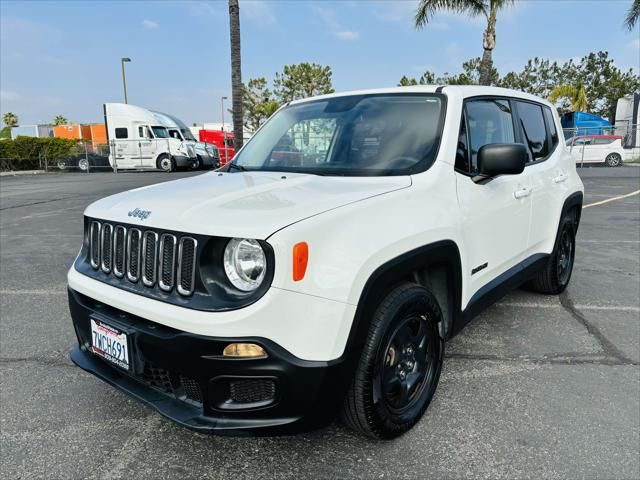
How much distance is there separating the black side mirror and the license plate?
80.5 inches

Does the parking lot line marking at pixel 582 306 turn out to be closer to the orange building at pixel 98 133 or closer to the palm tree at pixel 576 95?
the orange building at pixel 98 133

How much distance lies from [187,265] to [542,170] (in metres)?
3.02

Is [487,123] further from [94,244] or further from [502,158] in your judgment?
[94,244]

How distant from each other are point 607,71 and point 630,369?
186 ft

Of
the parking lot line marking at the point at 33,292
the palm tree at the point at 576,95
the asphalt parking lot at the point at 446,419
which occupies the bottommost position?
the asphalt parking lot at the point at 446,419

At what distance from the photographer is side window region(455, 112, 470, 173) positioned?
283 centimetres

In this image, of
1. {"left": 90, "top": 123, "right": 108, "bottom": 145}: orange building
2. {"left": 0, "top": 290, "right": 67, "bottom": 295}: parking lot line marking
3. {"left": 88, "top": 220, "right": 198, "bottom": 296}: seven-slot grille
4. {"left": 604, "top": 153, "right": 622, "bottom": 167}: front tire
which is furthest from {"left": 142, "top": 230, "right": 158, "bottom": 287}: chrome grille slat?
{"left": 90, "top": 123, "right": 108, "bottom": 145}: orange building

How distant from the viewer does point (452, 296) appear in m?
Answer: 2.74

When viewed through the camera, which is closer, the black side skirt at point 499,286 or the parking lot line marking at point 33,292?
the black side skirt at point 499,286

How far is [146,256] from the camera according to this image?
2156 mm

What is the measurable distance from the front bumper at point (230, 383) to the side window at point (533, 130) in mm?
2731

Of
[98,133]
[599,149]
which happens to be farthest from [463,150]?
[98,133]

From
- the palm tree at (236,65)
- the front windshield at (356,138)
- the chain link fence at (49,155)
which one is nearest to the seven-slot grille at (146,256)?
the front windshield at (356,138)

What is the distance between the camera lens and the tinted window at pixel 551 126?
435cm
